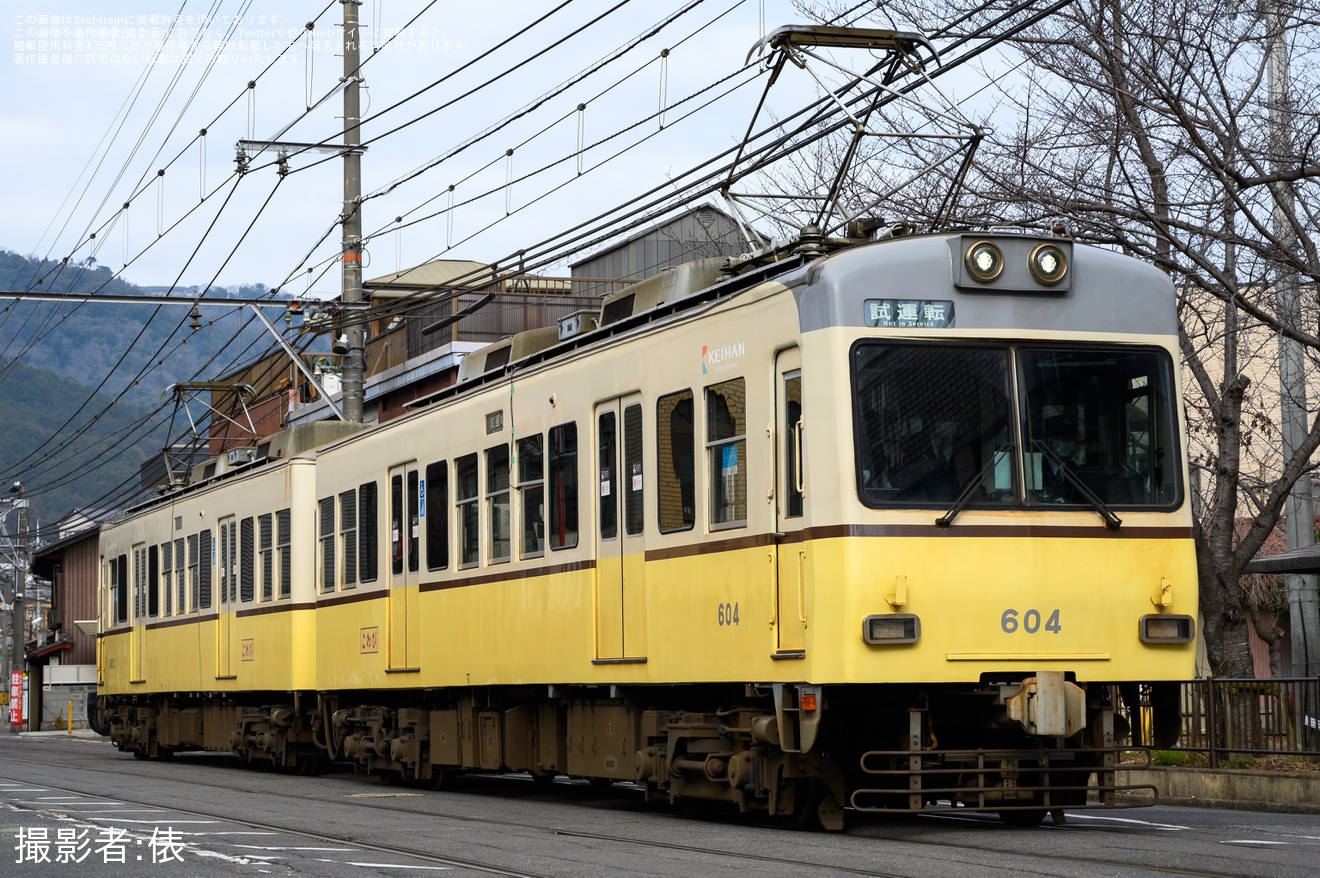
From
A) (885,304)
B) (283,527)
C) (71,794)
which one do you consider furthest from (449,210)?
(885,304)

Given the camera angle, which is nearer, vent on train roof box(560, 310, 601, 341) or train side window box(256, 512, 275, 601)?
vent on train roof box(560, 310, 601, 341)

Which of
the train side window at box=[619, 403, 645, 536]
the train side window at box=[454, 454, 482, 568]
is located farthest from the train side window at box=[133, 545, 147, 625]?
the train side window at box=[619, 403, 645, 536]

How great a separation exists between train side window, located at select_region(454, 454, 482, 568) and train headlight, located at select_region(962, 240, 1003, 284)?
5.80m

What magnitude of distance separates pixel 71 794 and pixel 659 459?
282 inches

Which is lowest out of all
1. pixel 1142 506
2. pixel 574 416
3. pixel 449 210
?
pixel 1142 506

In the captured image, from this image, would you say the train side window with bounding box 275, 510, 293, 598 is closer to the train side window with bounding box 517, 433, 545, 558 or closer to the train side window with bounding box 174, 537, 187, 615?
the train side window with bounding box 174, 537, 187, 615

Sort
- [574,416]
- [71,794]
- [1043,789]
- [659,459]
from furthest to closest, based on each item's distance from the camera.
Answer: [71,794]
[574,416]
[659,459]
[1043,789]

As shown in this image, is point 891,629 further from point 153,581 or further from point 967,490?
point 153,581

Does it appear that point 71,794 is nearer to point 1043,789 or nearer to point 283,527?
point 283,527

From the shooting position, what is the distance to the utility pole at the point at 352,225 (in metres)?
→ 23.1

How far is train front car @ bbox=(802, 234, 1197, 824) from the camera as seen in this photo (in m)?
10.4

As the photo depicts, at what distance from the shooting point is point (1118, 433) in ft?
36.3

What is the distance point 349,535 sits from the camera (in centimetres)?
1862

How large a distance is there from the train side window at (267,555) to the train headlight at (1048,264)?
11.8 m
